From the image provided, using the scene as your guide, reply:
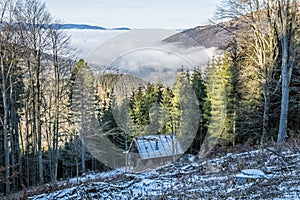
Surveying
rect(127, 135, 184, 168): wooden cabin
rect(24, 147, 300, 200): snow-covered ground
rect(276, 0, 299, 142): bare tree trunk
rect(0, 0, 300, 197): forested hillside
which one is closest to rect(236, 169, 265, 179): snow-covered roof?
rect(24, 147, 300, 200): snow-covered ground

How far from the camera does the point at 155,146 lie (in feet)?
73.3

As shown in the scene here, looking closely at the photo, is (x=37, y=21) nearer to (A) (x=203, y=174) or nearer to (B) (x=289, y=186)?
(A) (x=203, y=174)

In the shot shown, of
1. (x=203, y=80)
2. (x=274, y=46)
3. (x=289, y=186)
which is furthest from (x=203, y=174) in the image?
(x=203, y=80)

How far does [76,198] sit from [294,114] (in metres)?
16.8

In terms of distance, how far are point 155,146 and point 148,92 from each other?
782 cm

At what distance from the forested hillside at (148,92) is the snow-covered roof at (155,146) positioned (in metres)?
2.33

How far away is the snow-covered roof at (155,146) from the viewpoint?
2178cm

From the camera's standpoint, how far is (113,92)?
2339cm

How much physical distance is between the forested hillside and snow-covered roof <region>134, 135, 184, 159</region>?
2334 mm

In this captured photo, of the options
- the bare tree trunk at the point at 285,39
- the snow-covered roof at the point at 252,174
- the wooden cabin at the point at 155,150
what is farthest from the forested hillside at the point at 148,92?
the snow-covered roof at the point at 252,174

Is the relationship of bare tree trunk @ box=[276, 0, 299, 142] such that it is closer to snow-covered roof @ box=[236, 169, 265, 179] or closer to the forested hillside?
the forested hillside

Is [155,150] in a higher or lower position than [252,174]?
lower

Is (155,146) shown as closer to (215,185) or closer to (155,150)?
(155,150)

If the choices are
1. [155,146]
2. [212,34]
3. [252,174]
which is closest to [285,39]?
[212,34]
